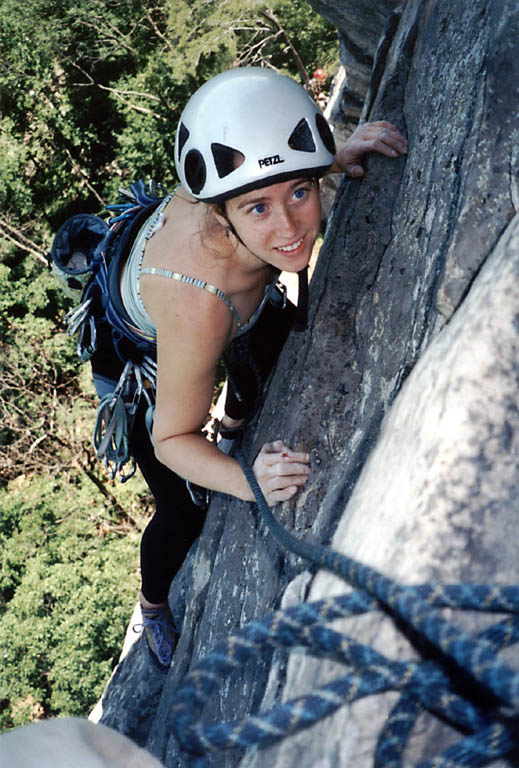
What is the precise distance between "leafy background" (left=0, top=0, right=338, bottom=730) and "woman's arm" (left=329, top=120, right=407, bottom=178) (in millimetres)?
10349

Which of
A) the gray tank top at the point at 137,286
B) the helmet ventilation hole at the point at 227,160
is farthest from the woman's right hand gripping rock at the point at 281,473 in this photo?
the helmet ventilation hole at the point at 227,160

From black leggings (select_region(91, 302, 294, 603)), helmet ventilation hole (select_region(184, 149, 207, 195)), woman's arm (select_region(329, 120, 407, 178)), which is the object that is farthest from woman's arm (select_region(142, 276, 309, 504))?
woman's arm (select_region(329, 120, 407, 178))

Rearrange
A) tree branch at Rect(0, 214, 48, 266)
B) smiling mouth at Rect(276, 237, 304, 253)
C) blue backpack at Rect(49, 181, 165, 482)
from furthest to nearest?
tree branch at Rect(0, 214, 48, 266) → blue backpack at Rect(49, 181, 165, 482) → smiling mouth at Rect(276, 237, 304, 253)

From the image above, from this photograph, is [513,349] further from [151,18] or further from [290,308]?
[151,18]

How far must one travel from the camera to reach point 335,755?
101 cm

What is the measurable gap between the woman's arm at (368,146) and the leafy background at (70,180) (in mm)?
10349

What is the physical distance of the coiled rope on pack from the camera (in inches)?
35.0

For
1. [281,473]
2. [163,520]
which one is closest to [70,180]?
[163,520]

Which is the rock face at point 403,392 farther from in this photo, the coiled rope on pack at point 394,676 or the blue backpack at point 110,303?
the blue backpack at point 110,303

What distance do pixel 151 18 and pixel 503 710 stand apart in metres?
16.1

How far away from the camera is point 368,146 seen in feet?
8.34

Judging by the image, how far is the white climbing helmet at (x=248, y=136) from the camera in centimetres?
204

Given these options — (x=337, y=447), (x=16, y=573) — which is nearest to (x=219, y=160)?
(x=337, y=447)

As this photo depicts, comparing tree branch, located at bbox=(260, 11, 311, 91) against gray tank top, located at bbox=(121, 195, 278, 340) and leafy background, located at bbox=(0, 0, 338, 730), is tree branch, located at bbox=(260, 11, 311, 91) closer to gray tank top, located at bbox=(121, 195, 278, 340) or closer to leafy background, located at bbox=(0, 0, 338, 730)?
leafy background, located at bbox=(0, 0, 338, 730)
